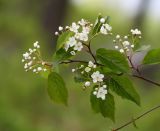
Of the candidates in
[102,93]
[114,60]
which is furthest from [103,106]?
[114,60]

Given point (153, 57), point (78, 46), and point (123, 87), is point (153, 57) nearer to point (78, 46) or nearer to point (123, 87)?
point (123, 87)

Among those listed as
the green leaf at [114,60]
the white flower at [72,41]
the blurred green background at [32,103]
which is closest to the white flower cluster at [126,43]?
the green leaf at [114,60]

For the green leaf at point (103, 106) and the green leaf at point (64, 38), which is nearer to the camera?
the green leaf at point (64, 38)

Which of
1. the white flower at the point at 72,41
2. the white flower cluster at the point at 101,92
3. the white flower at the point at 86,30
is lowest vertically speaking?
the white flower cluster at the point at 101,92

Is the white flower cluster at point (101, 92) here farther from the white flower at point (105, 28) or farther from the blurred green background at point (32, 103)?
the blurred green background at point (32, 103)

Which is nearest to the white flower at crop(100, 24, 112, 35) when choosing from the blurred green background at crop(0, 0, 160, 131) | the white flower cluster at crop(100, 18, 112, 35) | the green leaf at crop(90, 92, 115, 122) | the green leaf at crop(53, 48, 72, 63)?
the white flower cluster at crop(100, 18, 112, 35)
